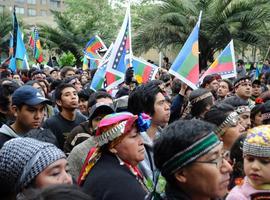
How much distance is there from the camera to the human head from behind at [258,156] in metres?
2.94

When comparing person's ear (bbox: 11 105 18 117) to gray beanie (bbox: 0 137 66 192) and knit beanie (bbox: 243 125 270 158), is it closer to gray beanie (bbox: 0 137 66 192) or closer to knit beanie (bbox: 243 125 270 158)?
gray beanie (bbox: 0 137 66 192)

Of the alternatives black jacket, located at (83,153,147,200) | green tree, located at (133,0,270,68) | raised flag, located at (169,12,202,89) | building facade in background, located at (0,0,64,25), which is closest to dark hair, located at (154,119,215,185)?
black jacket, located at (83,153,147,200)

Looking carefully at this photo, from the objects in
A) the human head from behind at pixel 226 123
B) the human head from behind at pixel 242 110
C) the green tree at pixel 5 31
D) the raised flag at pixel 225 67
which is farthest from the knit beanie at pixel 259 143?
the green tree at pixel 5 31

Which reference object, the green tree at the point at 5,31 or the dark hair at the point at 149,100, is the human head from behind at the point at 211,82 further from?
the green tree at the point at 5,31

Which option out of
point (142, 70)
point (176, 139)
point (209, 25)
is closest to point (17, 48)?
point (142, 70)

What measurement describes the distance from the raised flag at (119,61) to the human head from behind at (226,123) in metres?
3.16

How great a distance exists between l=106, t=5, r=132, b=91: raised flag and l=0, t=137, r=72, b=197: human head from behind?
4.60m

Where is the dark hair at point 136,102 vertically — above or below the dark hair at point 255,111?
above

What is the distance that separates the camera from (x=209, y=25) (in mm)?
19297

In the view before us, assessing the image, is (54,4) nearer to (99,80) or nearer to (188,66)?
(99,80)

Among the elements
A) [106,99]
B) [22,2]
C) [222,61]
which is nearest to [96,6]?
[222,61]

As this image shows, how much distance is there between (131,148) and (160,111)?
4.40 ft

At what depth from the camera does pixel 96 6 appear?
37688mm

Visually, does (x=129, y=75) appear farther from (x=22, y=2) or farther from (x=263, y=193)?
(x=22, y=2)
